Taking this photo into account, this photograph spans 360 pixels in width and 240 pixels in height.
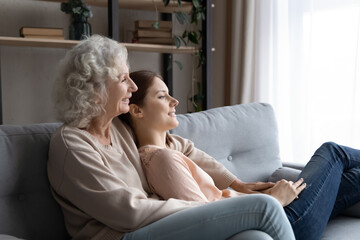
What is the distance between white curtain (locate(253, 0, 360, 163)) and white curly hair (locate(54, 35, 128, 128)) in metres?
1.92

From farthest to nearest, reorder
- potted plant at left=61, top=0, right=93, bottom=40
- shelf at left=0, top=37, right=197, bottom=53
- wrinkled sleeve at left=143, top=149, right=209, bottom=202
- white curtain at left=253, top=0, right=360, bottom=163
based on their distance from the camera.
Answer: white curtain at left=253, top=0, right=360, bottom=163
potted plant at left=61, top=0, right=93, bottom=40
shelf at left=0, top=37, right=197, bottom=53
wrinkled sleeve at left=143, top=149, right=209, bottom=202

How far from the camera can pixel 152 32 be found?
10.8 feet

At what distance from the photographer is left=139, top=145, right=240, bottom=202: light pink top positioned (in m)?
1.61

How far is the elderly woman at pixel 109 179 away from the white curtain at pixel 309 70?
Answer: 72.4 inches

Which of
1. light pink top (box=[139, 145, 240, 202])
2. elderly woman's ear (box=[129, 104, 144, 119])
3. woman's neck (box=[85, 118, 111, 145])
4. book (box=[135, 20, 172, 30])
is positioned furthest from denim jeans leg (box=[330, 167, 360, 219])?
book (box=[135, 20, 172, 30])

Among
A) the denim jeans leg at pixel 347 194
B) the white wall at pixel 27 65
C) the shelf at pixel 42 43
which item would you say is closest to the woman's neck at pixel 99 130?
the denim jeans leg at pixel 347 194

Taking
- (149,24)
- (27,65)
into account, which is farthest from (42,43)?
(149,24)

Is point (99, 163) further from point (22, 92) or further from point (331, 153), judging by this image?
point (22, 92)

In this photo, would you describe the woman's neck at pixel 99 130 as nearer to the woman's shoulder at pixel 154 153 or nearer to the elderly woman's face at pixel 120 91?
the elderly woman's face at pixel 120 91

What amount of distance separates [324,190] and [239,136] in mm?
557

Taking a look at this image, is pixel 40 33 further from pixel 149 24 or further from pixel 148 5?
pixel 148 5

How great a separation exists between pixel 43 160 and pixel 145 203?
14.8 inches

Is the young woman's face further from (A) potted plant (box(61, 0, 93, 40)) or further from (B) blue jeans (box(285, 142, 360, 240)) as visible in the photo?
(A) potted plant (box(61, 0, 93, 40))

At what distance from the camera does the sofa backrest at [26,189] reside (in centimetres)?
149
